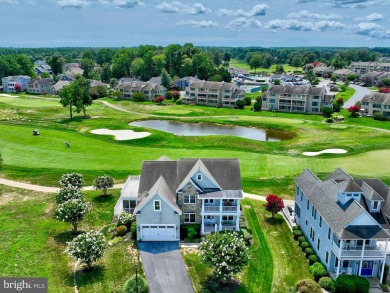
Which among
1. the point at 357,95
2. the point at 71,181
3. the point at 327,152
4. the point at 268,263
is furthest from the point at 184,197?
the point at 357,95

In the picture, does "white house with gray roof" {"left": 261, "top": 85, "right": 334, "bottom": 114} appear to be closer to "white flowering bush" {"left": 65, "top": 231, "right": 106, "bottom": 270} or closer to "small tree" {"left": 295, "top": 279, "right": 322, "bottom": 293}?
"small tree" {"left": 295, "top": 279, "right": 322, "bottom": 293}

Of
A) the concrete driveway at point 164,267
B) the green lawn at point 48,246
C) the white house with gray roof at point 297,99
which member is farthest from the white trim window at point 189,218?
the white house with gray roof at point 297,99

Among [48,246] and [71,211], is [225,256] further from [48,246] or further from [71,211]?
[48,246]

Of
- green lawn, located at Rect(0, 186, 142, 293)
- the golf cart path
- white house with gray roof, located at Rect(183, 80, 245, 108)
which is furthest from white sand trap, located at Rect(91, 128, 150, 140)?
white house with gray roof, located at Rect(183, 80, 245, 108)

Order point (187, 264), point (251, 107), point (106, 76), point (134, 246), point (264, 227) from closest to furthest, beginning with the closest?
1. point (187, 264)
2. point (134, 246)
3. point (264, 227)
4. point (251, 107)
5. point (106, 76)

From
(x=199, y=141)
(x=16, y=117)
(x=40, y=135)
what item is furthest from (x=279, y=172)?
(x=16, y=117)

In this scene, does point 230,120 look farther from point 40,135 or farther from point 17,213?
point 17,213

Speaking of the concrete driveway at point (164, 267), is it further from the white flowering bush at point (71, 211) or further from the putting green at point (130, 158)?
the putting green at point (130, 158)
